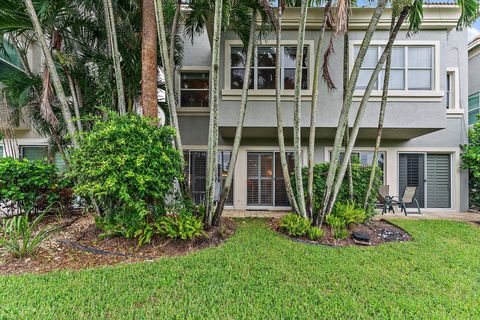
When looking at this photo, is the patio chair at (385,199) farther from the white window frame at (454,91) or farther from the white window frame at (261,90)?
the white window frame at (261,90)

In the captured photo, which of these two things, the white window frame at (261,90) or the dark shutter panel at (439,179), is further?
the dark shutter panel at (439,179)

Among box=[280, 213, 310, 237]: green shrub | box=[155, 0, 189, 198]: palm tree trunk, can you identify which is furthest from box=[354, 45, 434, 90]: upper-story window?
box=[155, 0, 189, 198]: palm tree trunk

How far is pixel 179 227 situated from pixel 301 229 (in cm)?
272

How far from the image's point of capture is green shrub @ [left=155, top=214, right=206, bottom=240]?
439cm

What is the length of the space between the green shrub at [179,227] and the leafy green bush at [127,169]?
0.22 m

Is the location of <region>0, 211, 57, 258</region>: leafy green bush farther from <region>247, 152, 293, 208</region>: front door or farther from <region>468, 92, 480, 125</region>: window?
<region>468, 92, 480, 125</region>: window

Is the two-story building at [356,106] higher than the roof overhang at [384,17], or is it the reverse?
the roof overhang at [384,17]

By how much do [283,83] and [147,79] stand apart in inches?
175

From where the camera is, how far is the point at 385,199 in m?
7.96

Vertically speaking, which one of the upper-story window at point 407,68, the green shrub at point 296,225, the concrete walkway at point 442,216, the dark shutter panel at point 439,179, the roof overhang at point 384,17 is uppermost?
the roof overhang at point 384,17

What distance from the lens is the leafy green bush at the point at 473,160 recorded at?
7.73 m

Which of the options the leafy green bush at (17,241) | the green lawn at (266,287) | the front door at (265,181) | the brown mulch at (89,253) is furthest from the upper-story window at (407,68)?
the leafy green bush at (17,241)

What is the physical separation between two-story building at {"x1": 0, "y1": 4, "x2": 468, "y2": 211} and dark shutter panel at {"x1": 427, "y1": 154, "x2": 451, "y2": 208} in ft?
0.11

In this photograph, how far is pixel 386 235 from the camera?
17.8 feet
